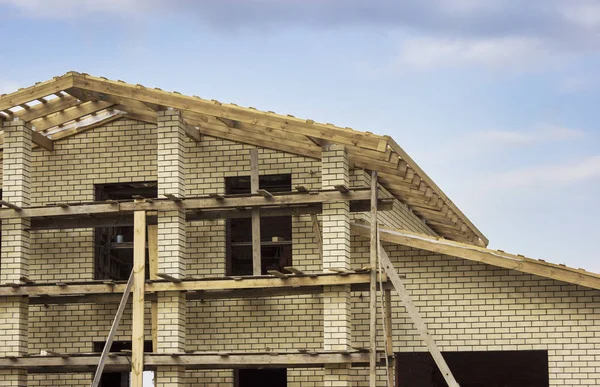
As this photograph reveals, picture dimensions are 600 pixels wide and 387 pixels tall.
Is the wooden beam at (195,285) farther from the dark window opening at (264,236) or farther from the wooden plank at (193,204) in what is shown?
the dark window opening at (264,236)

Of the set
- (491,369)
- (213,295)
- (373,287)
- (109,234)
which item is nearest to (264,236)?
(109,234)

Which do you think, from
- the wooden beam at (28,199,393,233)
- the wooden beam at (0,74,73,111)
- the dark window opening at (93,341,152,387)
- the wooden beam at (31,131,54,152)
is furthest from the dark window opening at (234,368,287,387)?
the wooden beam at (0,74,73,111)

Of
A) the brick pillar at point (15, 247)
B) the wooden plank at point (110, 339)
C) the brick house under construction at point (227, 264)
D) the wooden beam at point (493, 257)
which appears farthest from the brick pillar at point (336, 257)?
the brick pillar at point (15, 247)

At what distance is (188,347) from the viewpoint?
21.2m

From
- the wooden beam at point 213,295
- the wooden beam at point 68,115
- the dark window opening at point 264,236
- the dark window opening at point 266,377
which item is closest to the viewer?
the wooden beam at point 213,295

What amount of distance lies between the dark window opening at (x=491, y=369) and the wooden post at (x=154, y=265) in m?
6.83

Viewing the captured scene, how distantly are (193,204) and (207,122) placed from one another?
6.47ft

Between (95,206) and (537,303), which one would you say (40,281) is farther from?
(537,303)

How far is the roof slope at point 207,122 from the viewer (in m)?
19.3

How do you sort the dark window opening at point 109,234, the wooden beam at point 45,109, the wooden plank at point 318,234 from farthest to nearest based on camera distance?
1. the dark window opening at point 109,234
2. the wooden beam at point 45,109
3. the wooden plank at point 318,234

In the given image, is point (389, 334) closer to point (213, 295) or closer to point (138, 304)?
point (213, 295)

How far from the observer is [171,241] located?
2003cm

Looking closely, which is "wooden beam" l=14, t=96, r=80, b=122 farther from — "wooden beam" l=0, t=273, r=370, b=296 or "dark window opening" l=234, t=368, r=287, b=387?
"dark window opening" l=234, t=368, r=287, b=387

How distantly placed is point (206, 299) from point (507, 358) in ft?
30.6
